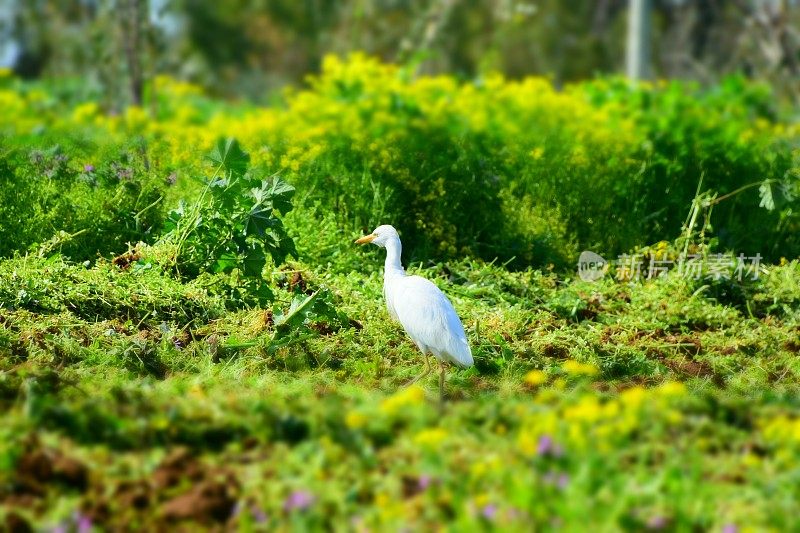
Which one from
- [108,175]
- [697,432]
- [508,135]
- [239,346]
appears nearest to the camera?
[697,432]

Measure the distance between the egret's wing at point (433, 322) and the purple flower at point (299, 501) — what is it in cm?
154

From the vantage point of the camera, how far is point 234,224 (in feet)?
15.4

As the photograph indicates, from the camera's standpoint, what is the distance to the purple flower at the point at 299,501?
8.16 feet

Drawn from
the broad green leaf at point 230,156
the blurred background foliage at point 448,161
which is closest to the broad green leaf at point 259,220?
the broad green leaf at point 230,156

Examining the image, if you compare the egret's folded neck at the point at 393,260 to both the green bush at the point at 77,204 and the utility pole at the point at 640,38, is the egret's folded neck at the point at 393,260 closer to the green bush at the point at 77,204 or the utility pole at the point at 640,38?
the green bush at the point at 77,204

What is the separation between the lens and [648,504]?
8.13ft

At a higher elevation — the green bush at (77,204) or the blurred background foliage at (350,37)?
the green bush at (77,204)

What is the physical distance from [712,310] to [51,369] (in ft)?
9.51

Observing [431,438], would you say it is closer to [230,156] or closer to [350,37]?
[230,156]

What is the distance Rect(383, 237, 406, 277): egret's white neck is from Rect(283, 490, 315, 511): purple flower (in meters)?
1.92

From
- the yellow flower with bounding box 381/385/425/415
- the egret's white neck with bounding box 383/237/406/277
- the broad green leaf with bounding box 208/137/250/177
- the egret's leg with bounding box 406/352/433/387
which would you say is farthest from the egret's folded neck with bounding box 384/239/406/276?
the yellow flower with bounding box 381/385/425/415

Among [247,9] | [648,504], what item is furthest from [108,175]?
[247,9]

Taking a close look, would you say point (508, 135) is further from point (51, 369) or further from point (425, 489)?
point (425, 489)

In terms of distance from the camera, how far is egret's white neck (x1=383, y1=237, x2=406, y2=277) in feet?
14.5
